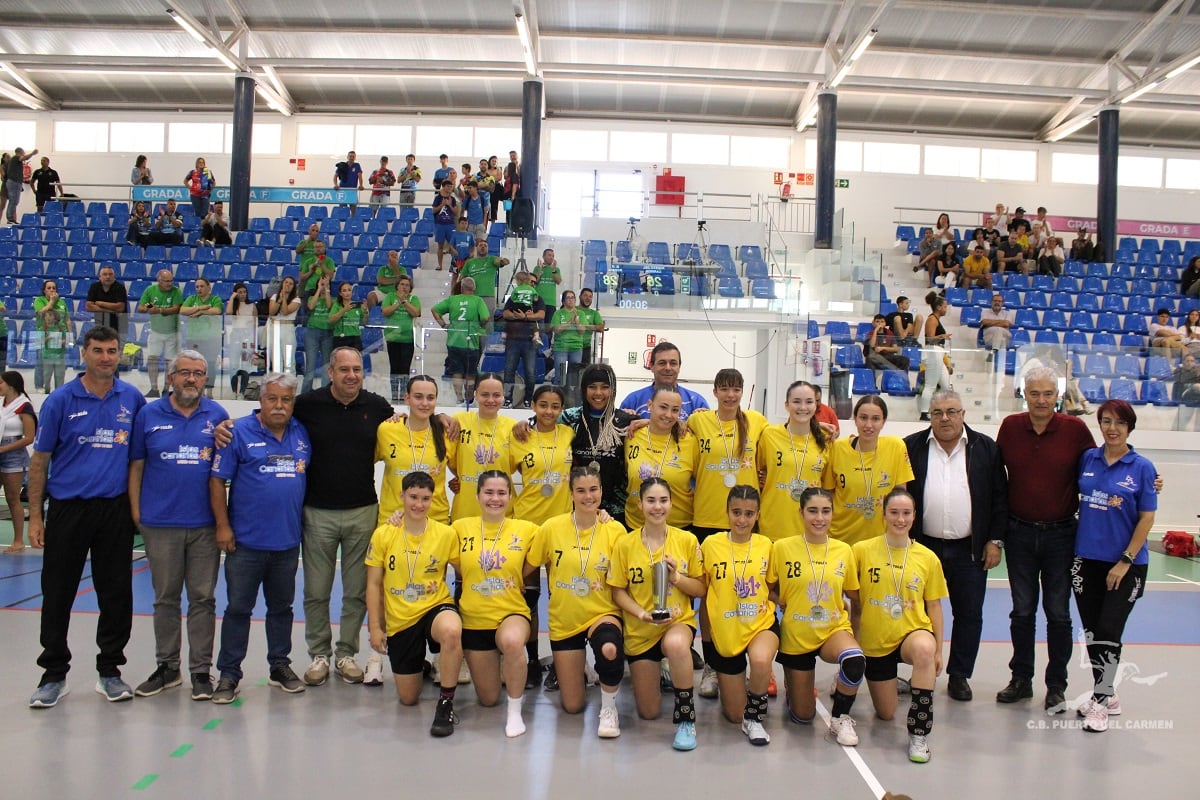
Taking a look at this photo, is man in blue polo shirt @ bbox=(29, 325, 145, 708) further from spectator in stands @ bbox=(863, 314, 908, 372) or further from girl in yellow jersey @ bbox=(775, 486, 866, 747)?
spectator in stands @ bbox=(863, 314, 908, 372)

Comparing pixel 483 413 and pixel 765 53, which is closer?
pixel 483 413

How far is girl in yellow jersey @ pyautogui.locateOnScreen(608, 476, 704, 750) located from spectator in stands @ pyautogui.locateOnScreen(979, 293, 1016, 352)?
7849 millimetres

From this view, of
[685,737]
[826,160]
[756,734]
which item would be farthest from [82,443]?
[826,160]

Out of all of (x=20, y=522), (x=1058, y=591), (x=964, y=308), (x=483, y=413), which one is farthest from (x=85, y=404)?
(x=964, y=308)

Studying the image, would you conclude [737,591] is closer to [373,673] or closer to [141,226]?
[373,673]

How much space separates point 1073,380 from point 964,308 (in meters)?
5.49

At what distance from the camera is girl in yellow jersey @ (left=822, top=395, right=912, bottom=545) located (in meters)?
4.92

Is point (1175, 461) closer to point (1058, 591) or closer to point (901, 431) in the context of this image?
point (901, 431)

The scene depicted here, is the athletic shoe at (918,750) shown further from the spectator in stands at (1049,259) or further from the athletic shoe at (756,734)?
the spectator in stands at (1049,259)

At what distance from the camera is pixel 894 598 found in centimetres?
439

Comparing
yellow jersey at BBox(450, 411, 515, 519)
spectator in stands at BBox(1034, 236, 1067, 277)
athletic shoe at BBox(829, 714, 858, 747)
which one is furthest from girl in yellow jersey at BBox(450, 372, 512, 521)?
spectator in stands at BBox(1034, 236, 1067, 277)

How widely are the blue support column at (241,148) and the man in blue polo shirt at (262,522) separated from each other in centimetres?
1492

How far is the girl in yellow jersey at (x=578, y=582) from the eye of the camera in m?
4.46

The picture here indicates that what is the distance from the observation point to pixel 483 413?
17.0ft
